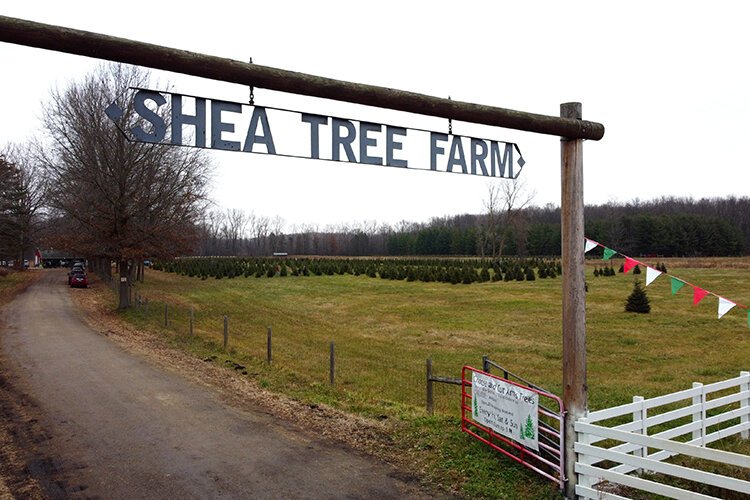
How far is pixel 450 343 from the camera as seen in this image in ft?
64.1

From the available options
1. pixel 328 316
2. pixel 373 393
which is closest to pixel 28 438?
pixel 373 393

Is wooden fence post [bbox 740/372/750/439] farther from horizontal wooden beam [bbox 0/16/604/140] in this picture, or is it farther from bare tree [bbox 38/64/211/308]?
bare tree [bbox 38/64/211/308]

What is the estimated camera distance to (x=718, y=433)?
316 inches

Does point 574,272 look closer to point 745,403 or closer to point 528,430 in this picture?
point 528,430

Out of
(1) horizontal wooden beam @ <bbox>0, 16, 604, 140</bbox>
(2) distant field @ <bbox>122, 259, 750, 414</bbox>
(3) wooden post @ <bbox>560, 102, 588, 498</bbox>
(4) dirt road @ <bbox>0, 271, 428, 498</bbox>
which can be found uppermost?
(1) horizontal wooden beam @ <bbox>0, 16, 604, 140</bbox>

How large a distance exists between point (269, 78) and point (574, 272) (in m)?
4.16

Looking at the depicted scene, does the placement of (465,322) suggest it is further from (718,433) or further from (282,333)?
(718,433)

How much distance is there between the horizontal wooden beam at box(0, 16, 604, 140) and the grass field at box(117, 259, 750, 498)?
14.1 ft

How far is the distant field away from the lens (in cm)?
1370

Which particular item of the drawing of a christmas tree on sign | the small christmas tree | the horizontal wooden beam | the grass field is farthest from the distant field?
the horizontal wooden beam

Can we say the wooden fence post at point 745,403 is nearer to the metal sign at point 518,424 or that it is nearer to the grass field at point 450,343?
the grass field at point 450,343

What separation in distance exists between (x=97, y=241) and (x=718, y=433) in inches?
979

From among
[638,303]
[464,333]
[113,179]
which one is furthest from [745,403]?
[113,179]

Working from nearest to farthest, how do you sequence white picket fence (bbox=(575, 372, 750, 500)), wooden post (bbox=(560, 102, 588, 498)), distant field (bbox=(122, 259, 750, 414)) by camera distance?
1. white picket fence (bbox=(575, 372, 750, 500))
2. wooden post (bbox=(560, 102, 588, 498))
3. distant field (bbox=(122, 259, 750, 414))
